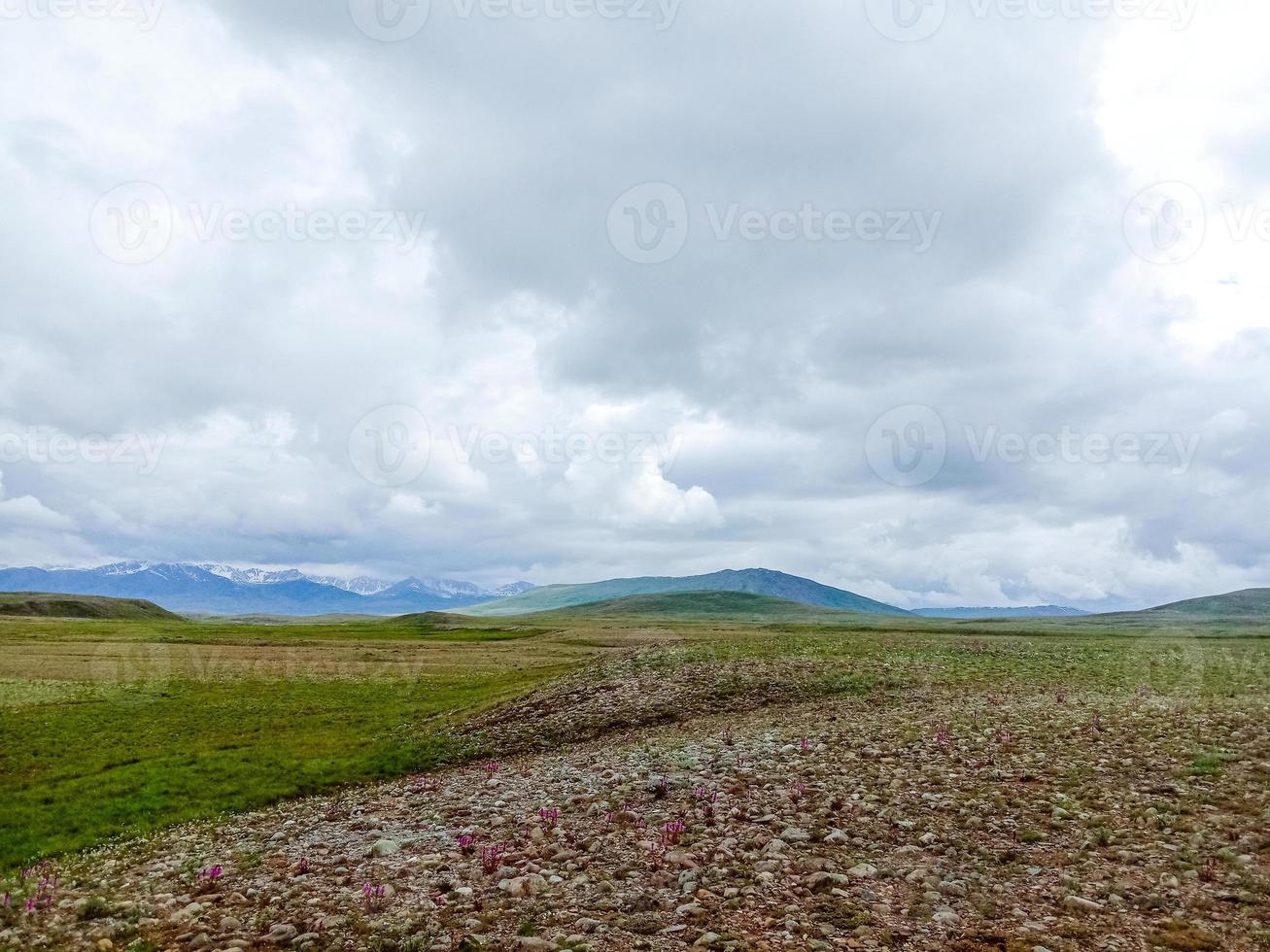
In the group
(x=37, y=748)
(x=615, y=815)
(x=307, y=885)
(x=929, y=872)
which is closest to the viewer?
(x=929, y=872)

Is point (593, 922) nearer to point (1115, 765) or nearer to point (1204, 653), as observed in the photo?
point (1115, 765)

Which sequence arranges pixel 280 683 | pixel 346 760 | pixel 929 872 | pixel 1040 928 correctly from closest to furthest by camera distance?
pixel 1040 928
pixel 929 872
pixel 346 760
pixel 280 683

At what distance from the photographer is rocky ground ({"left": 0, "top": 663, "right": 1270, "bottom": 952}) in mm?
11148

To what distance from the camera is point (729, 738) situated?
25.8 meters

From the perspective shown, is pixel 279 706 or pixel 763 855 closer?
pixel 763 855

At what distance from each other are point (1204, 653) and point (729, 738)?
57.5 metres

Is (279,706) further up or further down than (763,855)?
further down

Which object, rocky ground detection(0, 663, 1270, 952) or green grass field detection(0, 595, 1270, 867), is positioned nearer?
rocky ground detection(0, 663, 1270, 952)

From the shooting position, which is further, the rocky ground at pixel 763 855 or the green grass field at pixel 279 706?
the green grass field at pixel 279 706

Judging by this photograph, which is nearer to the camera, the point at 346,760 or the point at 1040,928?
the point at 1040,928

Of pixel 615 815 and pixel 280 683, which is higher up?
pixel 615 815

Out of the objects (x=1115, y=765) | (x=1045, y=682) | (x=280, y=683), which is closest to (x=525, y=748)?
(x=1115, y=765)

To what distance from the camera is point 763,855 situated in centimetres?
1407

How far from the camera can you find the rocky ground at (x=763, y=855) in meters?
11.1
